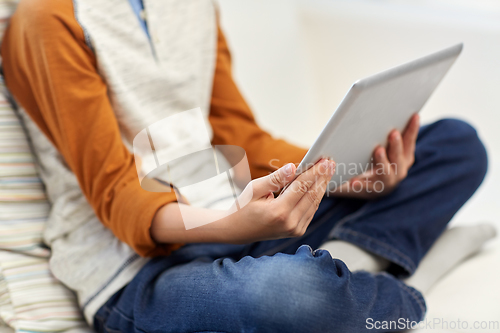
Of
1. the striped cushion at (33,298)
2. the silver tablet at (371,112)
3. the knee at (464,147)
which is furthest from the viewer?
the knee at (464,147)

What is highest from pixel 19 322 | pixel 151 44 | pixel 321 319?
pixel 151 44

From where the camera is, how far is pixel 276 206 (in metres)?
0.38

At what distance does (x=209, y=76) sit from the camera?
0.66 metres

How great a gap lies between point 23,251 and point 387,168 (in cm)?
43

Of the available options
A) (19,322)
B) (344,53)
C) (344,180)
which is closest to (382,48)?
(344,53)

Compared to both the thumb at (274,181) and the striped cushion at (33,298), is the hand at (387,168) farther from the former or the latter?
the striped cushion at (33,298)

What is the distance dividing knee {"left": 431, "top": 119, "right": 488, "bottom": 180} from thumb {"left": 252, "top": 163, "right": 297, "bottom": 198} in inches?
13.7

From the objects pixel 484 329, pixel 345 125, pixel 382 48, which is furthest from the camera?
pixel 382 48

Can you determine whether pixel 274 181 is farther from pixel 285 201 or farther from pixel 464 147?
pixel 464 147

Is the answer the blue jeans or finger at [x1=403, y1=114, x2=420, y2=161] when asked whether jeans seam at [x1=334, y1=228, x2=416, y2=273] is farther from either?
finger at [x1=403, y1=114, x2=420, y2=161]

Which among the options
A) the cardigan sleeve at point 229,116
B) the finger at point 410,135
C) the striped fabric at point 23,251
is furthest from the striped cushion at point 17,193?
the finger at point 410,135

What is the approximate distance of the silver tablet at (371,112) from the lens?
0.36 m

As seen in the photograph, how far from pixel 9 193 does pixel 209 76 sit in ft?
1.00

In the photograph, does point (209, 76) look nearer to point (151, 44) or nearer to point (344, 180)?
point (151, 44)
